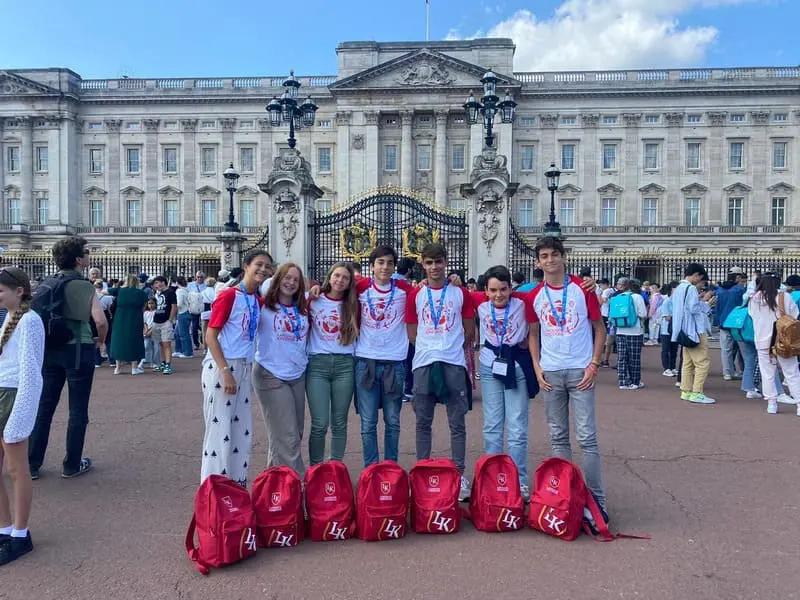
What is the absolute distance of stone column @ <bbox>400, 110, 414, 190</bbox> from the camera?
46500mm

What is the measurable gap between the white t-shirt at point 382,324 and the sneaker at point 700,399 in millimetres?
6020

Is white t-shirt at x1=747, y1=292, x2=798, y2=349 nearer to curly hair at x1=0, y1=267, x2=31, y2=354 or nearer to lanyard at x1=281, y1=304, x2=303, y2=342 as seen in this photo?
lanyard at x1=281, y1=304, x2=303, y2=342

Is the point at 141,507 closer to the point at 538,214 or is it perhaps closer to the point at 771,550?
the point at 771,550

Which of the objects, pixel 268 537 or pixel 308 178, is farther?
pixel 308 178

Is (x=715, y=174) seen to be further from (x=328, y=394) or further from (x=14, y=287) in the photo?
(x=14, y=287)

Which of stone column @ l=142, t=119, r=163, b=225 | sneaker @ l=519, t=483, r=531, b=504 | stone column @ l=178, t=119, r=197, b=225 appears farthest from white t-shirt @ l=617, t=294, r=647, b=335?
stone column @ l=142, t=119, r=163, b=225

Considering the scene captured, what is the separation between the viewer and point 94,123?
5012cm

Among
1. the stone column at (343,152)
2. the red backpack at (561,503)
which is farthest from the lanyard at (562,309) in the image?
the stone column at (343,152)

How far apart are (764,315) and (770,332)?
0.79 feet

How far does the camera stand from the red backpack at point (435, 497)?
13.8ft

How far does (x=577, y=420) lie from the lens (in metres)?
4.49

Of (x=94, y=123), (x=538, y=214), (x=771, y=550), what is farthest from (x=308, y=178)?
(x=94, y=123)

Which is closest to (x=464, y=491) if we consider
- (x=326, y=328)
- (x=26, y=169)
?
(x=326, y=328)

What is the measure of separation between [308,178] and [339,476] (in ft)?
45.9
